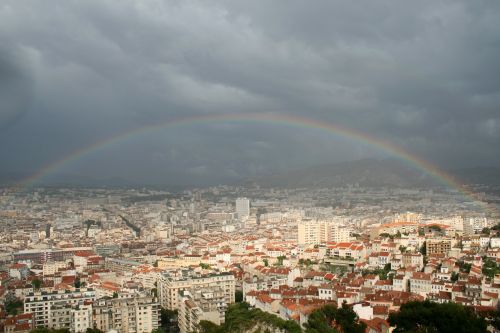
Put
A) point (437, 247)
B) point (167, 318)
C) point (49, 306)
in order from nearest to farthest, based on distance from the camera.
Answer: point (49, 306) < point (167, 318) < point (437, 247)

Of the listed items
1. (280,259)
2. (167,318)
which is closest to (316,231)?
(280,259)

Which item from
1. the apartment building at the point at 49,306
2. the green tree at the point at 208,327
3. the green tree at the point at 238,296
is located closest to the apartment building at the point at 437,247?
the green tree at the point at 238,296

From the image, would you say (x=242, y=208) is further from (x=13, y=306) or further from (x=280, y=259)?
(x=13, y=306)

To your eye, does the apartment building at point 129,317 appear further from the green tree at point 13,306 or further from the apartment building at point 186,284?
the green tree at point 13,306

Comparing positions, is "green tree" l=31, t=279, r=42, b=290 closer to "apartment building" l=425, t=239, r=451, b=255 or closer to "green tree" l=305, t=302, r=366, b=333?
"green tree" l=305, t=302, r=366, b=333

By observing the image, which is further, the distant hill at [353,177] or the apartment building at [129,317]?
the distant hill at [353,177]

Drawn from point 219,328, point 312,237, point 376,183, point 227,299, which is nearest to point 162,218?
point 312,237

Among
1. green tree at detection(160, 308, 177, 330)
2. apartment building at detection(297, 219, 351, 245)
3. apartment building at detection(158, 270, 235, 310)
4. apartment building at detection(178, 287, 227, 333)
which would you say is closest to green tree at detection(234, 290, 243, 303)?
apartment building at detection(158, 270, 235, 310)
